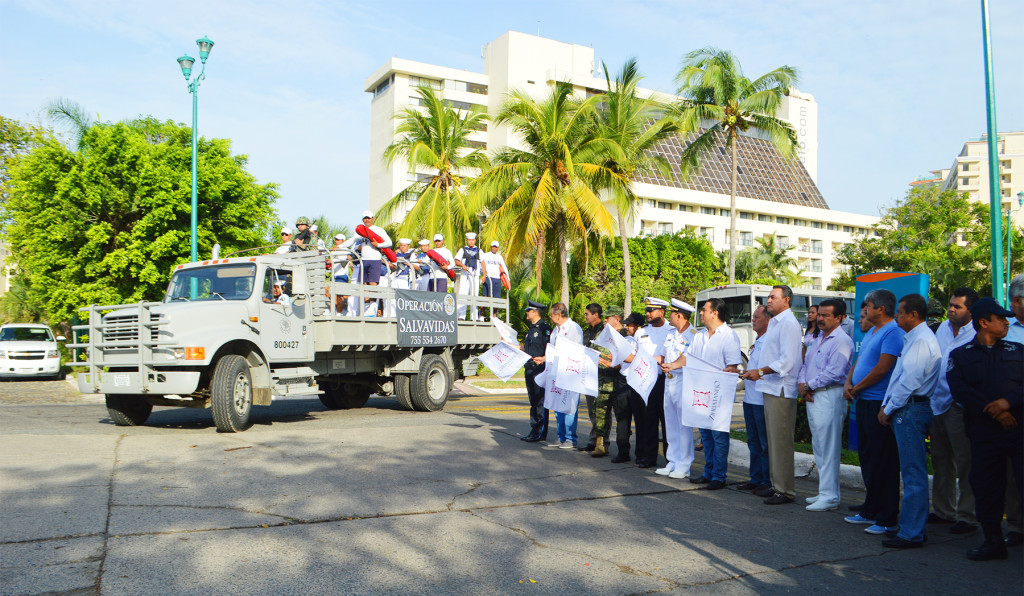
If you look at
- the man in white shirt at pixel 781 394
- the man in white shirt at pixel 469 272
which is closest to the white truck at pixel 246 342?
the man in white shirt at pixel 469 272

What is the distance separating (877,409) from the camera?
6.18 metres

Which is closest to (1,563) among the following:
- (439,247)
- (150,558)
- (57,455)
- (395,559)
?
(150,558)

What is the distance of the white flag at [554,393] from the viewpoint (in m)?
9.49

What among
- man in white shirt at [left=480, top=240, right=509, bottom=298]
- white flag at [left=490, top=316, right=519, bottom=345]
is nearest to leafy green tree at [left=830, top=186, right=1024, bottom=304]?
man in white shirt at [left=480, top=240, right=509, bottom=298]

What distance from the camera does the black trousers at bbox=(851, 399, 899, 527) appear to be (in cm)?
601

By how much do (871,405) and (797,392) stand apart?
34.9 inches

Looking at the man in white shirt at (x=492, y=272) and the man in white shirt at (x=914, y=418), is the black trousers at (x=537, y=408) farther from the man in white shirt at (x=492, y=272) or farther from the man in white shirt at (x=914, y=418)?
the man in white shirt at (x=492, y=272)

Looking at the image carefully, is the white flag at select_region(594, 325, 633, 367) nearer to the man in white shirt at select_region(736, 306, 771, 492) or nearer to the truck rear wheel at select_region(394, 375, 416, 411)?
the man in white shirt at select_region(736, 306, 771, 492)

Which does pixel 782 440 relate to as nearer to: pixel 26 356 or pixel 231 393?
pixel 231 393

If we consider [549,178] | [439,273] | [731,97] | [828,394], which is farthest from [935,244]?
[828,394]

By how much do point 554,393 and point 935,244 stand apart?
39667mm

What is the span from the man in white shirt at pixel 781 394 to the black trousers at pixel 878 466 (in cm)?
79

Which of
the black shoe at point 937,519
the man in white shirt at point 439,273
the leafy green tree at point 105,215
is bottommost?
the black shoe at point 937,519

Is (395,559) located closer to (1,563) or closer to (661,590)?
(661,590)
